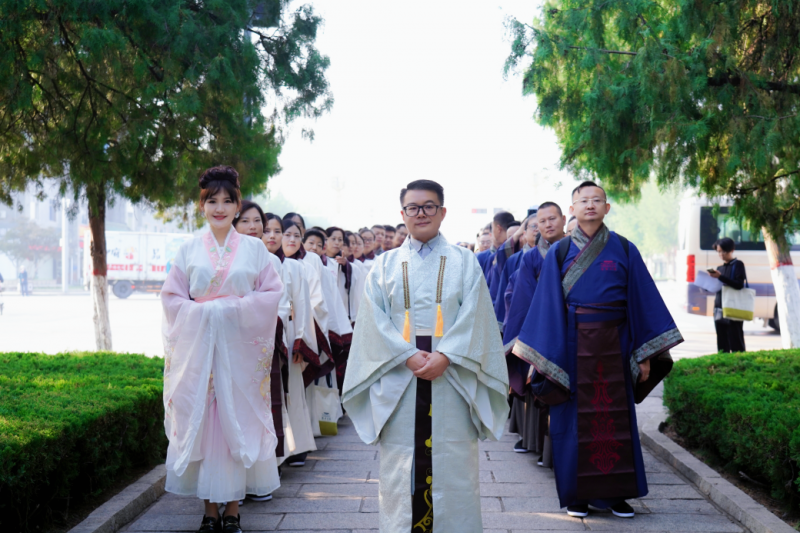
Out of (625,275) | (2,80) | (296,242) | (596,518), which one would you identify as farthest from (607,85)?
(2,80)

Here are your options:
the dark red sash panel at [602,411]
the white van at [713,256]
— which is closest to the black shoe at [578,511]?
the dark red sash panel at [602,411]

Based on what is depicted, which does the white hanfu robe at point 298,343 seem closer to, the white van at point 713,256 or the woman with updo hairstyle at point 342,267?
the woman with updo hairstyle at point 342,267

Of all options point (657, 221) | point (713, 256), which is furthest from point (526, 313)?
point (657, 221)

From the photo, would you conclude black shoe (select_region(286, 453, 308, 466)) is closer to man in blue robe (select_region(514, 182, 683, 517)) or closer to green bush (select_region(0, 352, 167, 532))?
green bush (select_region(0, 352, 167, 532))

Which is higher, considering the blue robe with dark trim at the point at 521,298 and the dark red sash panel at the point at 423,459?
the blue robe with dark trim at the point at 521,298

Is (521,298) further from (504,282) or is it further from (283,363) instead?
(283,363)

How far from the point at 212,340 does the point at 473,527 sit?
173 centimetres

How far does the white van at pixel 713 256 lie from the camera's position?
18.2 m

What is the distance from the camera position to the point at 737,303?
9.84 metres

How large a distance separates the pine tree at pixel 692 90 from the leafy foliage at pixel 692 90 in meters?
0.01

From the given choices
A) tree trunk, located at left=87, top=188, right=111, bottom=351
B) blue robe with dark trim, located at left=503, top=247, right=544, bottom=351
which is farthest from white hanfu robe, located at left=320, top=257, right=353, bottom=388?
tree trunk, located at left=87, top=188, right=111, bottom=351

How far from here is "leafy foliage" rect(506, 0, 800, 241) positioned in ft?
20.1

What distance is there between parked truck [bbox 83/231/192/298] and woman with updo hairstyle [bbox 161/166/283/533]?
103 feet

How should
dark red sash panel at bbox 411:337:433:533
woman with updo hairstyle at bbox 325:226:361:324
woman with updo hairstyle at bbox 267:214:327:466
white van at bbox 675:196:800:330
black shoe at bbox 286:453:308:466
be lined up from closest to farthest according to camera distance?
dark red sash panel at bbox 411:337:433:533 < woman with updo hairstyle at bbox 267:214:327:466 < black shoe at bbox 286:453:308:466 < woman with updo hairstyle at bbox 325:226:361:324 < white van at bbox 675:196:800:330
